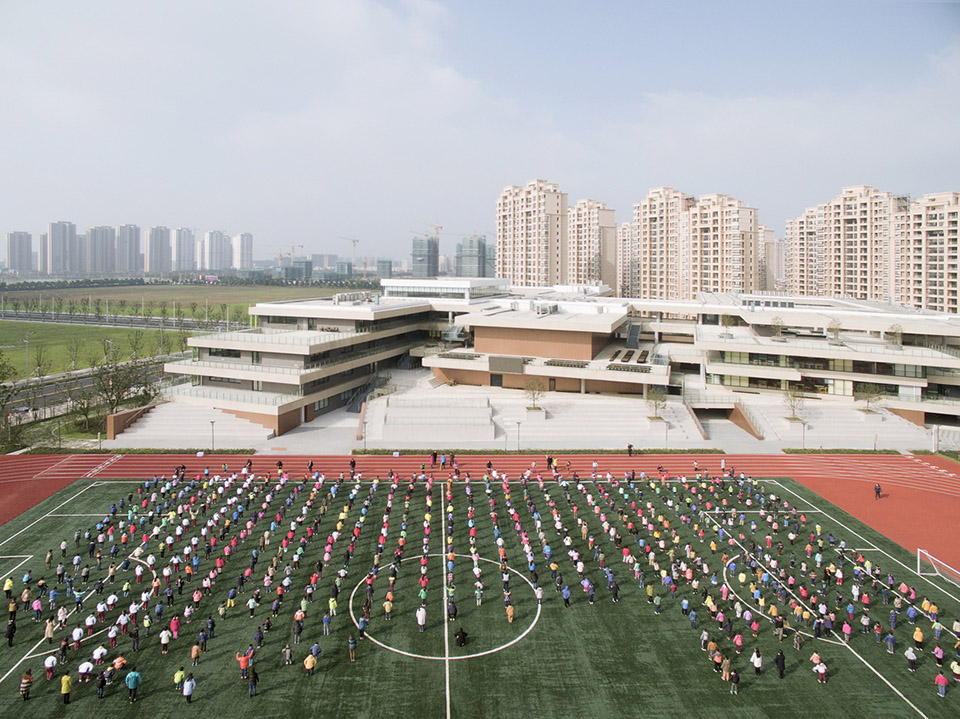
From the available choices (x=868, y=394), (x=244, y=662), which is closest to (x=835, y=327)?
(x=868, y=394)

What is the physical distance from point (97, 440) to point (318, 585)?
83.6ft

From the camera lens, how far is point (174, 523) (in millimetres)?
25297

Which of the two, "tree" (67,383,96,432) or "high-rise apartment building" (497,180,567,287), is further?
"high-rise apartment building" (497,180,567,287)

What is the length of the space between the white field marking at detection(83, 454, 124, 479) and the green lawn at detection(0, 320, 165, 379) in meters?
25.9

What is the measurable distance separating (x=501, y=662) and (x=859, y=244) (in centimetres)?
9392

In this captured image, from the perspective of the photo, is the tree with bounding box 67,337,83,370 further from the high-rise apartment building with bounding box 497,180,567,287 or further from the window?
the high-rise apartment building with bounding box 497,180,567,287

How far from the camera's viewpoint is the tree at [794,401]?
4000cm

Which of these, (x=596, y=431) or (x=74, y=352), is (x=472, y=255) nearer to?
(x=74, y=352)

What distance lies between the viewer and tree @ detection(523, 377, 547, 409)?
136 feet

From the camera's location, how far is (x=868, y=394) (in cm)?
4069

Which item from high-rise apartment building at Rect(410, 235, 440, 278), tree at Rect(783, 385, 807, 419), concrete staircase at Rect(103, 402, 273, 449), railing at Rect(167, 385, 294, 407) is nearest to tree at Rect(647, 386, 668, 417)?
tree at Rect(783, 385, 807, 419)

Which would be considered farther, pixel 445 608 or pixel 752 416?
pixel 752 416

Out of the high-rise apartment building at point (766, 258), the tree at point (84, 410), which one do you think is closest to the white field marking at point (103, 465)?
the tree at point (84, 410)

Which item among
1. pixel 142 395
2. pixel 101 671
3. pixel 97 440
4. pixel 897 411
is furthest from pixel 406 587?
pixel 897 411
